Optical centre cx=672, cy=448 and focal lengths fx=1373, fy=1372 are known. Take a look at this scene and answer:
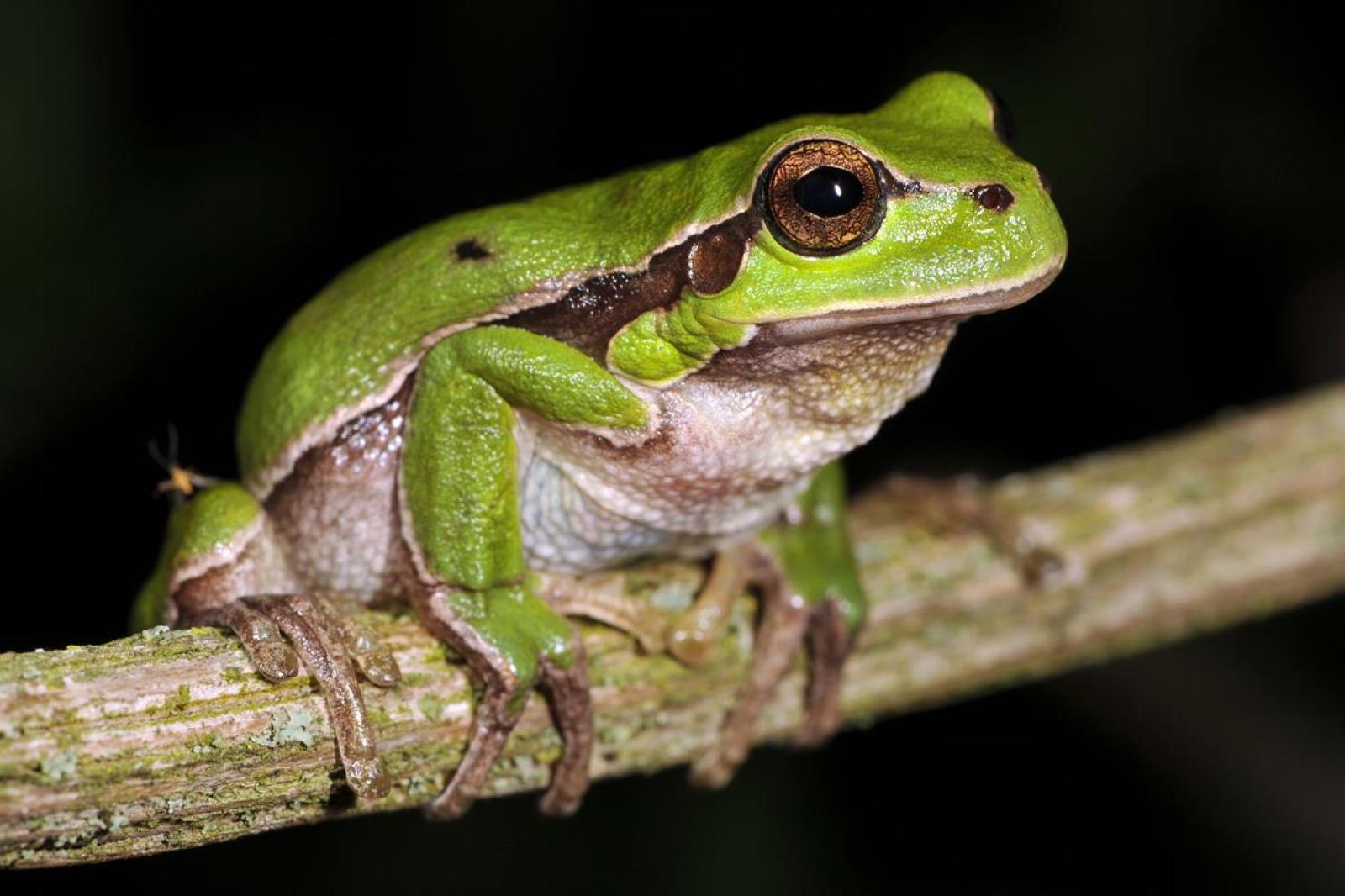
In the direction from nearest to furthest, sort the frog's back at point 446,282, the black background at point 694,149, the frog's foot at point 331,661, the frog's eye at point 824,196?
the frog's eye at point 824,196
the frog's foot at point 331,661
the frog's back at point 446,282
the black background at point 694,149

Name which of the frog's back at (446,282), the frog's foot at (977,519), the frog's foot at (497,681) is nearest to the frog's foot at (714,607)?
the frog's foot at (497,681)

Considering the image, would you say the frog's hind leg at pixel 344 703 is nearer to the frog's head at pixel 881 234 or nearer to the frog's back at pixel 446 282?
the frog's back at pixel 446 282

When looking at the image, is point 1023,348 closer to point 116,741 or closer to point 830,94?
point 830,94

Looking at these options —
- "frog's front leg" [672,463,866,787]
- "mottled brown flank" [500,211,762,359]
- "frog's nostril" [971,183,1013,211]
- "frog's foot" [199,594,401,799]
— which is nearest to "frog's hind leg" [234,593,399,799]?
"frog's foot" [199,594,401,799]

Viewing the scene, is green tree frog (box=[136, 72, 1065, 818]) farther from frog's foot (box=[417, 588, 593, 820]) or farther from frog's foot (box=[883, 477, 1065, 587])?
frog's foot (box=[883, 477, 1065, 587])

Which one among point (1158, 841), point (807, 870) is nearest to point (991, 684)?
point (807, 870)
